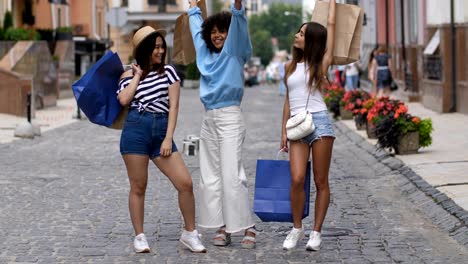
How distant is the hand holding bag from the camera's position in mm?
9102

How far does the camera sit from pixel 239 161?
9.44 meters

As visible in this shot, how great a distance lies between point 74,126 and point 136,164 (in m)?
18.6

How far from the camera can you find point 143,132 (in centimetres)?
924

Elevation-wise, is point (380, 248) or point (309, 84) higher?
point (309, 84)

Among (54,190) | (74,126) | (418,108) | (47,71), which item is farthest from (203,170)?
(47,71)

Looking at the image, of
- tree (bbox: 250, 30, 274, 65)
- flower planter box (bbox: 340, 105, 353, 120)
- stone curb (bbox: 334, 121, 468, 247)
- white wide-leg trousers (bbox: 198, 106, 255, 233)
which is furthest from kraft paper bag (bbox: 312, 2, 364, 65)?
tree (bbox: 250, 30, 274, 65)

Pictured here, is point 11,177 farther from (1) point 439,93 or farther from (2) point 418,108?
(2) point 418,108

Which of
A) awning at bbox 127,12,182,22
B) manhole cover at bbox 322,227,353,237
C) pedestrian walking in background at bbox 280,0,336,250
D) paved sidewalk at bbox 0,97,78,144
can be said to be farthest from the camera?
awning at bbox 127,12,182,22

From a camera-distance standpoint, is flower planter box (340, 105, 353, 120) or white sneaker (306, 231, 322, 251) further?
flower planter box (340, 105, 353, 120)

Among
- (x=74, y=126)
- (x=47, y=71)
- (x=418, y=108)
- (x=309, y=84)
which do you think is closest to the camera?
(x=309, y=84)

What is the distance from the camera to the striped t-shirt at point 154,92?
927 cm

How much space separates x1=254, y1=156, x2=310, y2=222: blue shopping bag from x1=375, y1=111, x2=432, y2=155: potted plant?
291 inches

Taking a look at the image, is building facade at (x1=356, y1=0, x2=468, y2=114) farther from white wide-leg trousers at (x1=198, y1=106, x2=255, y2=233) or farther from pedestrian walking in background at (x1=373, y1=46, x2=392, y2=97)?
white wide-leg trousers at (x1=198, y1=106, x2=255, y2=233)

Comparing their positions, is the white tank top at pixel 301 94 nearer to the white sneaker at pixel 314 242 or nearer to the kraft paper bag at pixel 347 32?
the kraft paper bag at pixel 347 32
